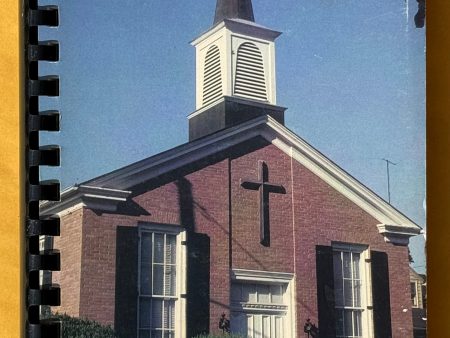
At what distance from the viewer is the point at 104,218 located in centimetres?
106

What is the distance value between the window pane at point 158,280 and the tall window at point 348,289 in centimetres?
22

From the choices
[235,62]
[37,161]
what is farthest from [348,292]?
[37,161]

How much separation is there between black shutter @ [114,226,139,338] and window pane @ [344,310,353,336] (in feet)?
0.82

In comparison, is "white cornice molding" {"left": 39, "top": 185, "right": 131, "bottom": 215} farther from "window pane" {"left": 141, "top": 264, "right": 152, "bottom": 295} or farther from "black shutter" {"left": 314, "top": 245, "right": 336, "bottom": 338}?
"black shutter" {"left": 314, "top": 245, "right": 336, "bottom": 338}

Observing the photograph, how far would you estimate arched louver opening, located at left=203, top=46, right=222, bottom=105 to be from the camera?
1.09 meters

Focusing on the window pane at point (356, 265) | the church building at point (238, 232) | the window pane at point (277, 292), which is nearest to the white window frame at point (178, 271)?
the church building at point (238, 232)

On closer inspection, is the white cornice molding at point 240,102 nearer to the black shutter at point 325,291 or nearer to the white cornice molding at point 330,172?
the white cornice molding at point 330,172

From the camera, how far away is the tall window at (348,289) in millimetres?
1062

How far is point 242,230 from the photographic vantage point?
3.51 feet

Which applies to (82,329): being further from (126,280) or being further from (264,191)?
(264,191)

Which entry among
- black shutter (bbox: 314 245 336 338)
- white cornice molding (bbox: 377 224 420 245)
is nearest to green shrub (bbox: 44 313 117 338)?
black shutter (bbox: 314 245 336 338)

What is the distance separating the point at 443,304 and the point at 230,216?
312 millimetres

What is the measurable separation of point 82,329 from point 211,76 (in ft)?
1.13

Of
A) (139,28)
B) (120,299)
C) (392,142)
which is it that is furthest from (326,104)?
(120,299)
